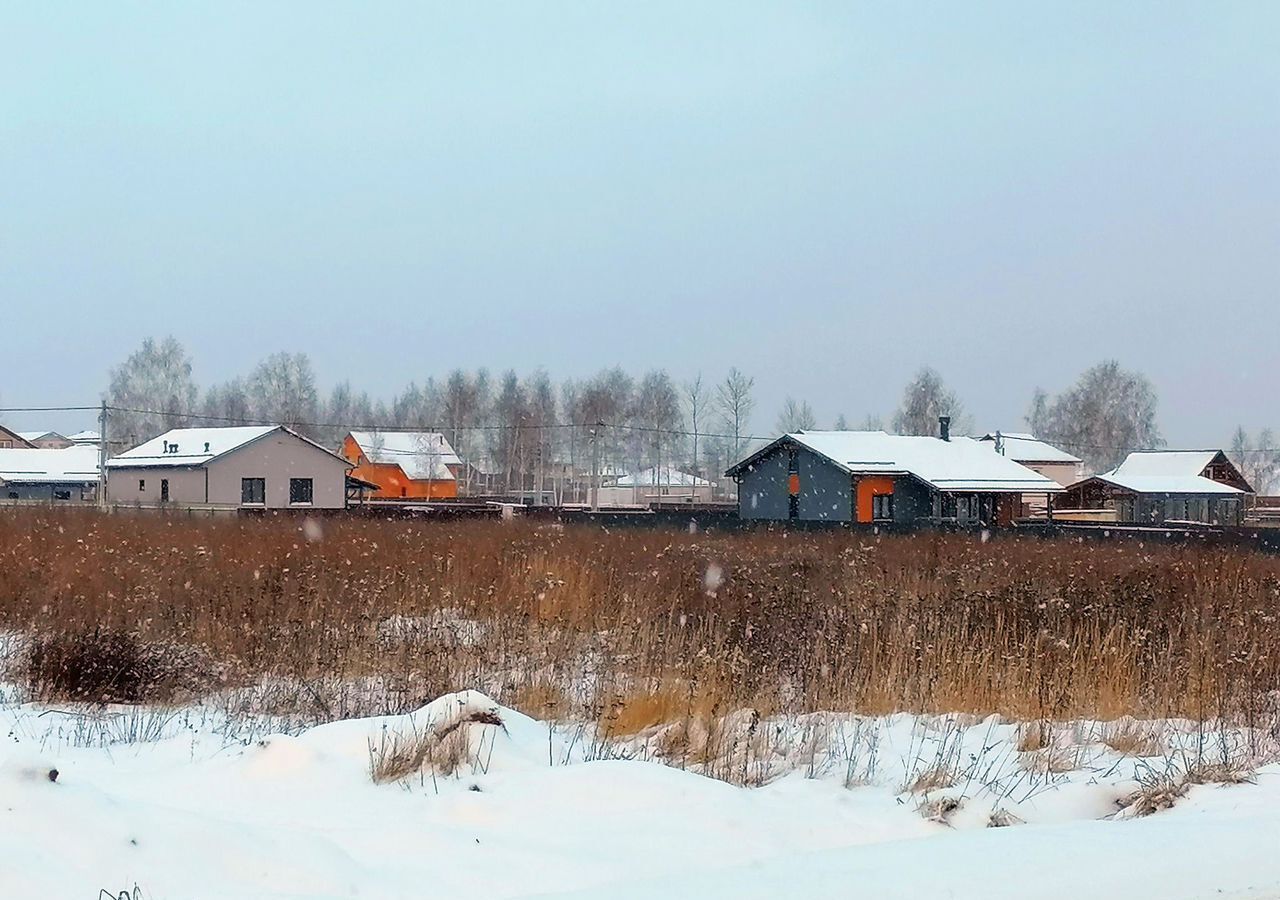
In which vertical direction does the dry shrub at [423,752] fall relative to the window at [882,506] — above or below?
below

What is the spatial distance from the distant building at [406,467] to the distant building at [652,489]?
44.4 feet

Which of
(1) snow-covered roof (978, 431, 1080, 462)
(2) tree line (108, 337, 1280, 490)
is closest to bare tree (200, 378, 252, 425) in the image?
(2) tree line (108, 337, 1280, 490)

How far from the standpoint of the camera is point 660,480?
116 meters

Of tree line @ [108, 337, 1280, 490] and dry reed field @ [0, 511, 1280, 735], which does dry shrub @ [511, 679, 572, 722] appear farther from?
tree line @ [108, 337, 1280, 490]

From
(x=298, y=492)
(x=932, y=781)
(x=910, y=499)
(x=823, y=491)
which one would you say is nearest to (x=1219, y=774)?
(x=932, y=781)

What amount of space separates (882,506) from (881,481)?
3.68 feet

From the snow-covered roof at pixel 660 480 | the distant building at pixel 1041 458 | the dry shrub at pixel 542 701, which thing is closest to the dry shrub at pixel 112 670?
the dry shrub at pixel 542 701

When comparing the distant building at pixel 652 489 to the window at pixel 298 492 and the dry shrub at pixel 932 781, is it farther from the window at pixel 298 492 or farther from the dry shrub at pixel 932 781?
the dry shrub at pixel 932 781

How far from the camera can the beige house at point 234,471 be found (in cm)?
5806

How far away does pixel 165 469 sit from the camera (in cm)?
5962

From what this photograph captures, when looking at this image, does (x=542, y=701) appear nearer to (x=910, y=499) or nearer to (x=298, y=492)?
(x=910, y=499)

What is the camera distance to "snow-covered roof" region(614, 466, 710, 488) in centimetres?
10838

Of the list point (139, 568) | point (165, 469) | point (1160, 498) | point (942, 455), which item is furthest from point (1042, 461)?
point (139, 568)

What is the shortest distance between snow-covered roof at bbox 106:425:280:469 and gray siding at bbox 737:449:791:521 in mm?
23456
